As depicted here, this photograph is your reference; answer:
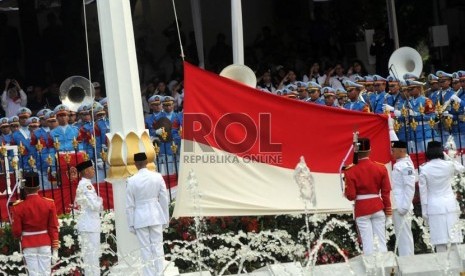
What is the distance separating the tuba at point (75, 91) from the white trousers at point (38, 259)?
7.27 m

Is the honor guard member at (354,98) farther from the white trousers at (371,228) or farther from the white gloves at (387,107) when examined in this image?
the white trousers at (371,228)

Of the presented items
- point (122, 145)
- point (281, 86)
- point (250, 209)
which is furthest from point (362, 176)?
point (281, 86)

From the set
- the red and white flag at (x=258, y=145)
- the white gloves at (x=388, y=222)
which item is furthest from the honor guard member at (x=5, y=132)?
the white gloves at (x=388, y=222)

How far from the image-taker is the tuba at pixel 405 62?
25.7 m

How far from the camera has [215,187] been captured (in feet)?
59.3

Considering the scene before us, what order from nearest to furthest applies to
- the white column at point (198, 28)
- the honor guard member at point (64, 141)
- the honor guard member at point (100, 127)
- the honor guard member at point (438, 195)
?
the honor guard member at point (438, 195) < the honor guard member at point (64, 141) < the honor guard member at point (100, 127) < the white column at point (198, 28)

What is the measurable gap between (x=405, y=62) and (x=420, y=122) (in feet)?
16.0

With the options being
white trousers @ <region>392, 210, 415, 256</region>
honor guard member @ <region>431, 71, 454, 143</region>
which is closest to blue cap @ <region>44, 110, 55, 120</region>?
honor guard member @ <region>431, 71, 454, 143</region>

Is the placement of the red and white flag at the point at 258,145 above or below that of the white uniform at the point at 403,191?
above

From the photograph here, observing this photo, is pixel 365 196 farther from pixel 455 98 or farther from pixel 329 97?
pixel 329 97

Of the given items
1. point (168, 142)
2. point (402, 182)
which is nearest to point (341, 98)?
point (168, 142)

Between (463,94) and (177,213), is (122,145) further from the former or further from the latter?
(463,94)

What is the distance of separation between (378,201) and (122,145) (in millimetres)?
2817

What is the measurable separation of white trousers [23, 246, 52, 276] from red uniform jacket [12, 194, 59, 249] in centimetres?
6
